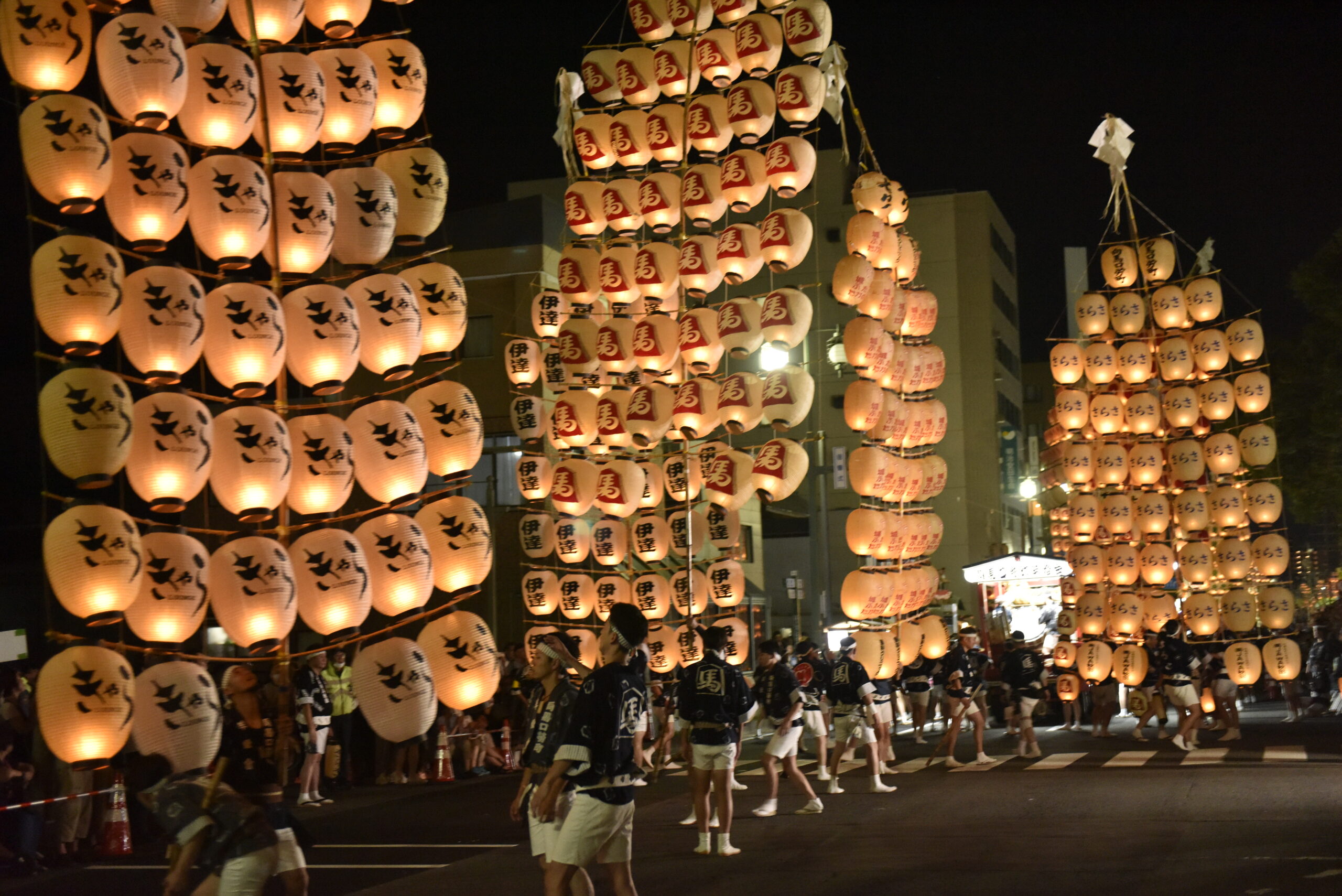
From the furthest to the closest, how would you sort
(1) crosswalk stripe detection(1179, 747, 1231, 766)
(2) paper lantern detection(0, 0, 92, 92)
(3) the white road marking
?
(1) crosswalk stripe detection(1179, 747, 1231, 766) → (3) the white road marking → (2) paper lantern detection(0, 0, 92, 92)

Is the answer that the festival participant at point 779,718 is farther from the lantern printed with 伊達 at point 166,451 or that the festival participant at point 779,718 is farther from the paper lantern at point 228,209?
the paper lantern at point 228,209

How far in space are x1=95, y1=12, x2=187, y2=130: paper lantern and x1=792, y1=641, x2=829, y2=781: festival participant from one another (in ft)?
30.0

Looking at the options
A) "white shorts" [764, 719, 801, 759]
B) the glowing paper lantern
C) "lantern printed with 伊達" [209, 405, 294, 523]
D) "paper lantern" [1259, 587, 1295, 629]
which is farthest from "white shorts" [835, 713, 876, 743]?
"paper lantern" [1259, 587, 1295, 629]

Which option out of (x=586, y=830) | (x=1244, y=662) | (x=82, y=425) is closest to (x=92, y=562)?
(x=82, y=425)

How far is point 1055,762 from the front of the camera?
1811 cm

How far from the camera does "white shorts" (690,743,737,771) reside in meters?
11.3

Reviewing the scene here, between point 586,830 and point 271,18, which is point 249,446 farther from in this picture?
point 586,830

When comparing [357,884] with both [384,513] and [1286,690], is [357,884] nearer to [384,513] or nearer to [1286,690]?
[384,513]

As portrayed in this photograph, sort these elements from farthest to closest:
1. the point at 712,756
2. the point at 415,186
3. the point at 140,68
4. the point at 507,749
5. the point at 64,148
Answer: the point at 507,749 → the point at 415,186 → the point at 712,756 → the point at 140,68 → the point at 64,148

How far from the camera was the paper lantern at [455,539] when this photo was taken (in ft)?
41.3

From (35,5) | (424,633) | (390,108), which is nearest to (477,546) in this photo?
(424,633)

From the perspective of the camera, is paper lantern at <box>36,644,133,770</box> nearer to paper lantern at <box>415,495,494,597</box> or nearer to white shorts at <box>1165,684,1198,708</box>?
paper lantern at <box>415,495,494,597</box>

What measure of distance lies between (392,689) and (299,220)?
13.5 feet

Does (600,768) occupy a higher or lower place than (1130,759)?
higher
